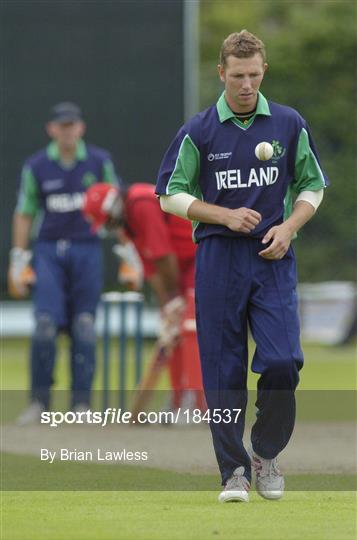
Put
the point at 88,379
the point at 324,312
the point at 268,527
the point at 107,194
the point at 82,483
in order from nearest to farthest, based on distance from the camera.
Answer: the point at 268,527 < the point at 82,483 < the point at 107,194 < the point at 88,379 < the point at 324,312

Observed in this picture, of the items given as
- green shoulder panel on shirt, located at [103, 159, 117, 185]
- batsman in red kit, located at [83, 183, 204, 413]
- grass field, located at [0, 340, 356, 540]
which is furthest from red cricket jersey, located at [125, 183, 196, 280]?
grass field, located at [0, 340, 356, 540]

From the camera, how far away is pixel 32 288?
12656 mm

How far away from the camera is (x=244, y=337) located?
286 inches

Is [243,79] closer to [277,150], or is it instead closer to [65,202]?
[277,150]

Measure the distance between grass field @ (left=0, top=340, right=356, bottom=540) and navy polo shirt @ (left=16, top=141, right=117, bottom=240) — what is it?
3.90m

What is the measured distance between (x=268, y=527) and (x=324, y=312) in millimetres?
19952

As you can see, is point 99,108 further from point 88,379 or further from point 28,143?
point 88,379

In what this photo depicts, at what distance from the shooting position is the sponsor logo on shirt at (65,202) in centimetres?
1239

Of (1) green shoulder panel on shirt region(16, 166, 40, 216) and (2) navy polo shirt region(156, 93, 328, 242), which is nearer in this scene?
(2) navy polo shirt region(156, 93, 328, 242)

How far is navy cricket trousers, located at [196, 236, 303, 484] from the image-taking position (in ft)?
23.3

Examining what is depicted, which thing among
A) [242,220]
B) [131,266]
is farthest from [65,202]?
[242,220]

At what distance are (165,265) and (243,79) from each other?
4.19 m

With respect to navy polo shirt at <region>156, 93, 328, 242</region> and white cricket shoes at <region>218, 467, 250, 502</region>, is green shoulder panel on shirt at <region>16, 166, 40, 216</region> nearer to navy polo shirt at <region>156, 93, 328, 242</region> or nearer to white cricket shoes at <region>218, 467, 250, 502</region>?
navy polo shirt at <region>156, 93, 328, 242</region>

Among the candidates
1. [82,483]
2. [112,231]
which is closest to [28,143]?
[112,231]
